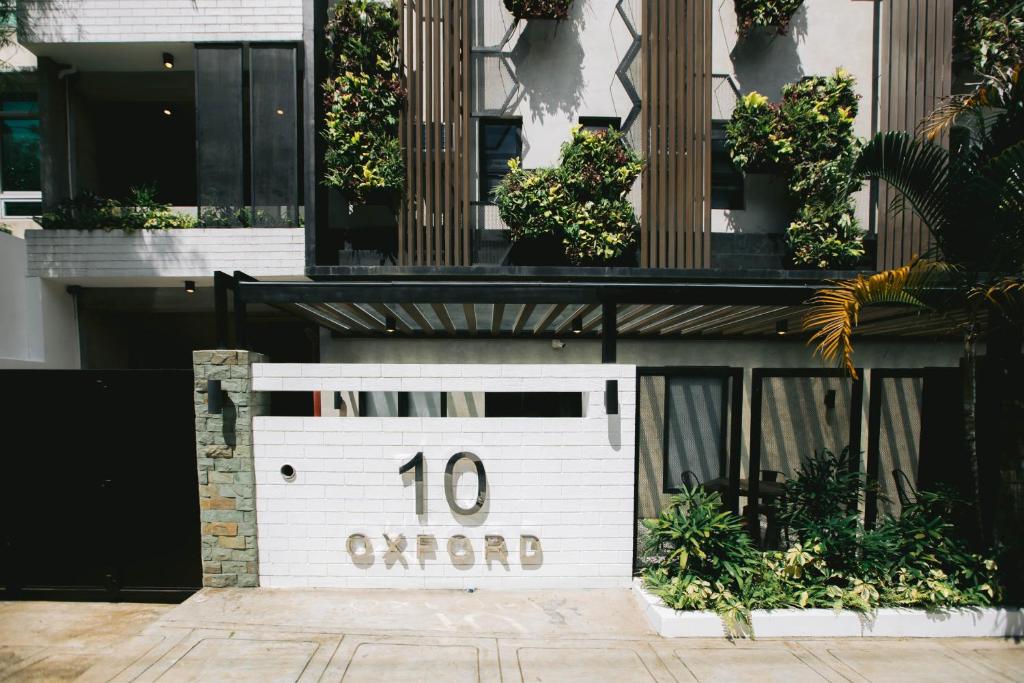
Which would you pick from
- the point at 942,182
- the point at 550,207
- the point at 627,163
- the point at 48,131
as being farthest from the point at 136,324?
the point at 942,182

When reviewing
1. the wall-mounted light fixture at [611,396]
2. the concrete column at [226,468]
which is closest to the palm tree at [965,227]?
the wall-mounted light fixture at [611,396]

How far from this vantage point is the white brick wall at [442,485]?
5.15 meters

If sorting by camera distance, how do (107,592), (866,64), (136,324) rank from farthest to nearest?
(136,324)
(866,64)
(107,592)

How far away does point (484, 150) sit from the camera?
27.5ft

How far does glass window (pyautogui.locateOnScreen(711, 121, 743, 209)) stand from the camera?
8445 millimetres

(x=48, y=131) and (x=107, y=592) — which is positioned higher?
(x=48, y=131)

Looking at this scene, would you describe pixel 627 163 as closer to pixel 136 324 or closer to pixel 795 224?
pixel 795 224

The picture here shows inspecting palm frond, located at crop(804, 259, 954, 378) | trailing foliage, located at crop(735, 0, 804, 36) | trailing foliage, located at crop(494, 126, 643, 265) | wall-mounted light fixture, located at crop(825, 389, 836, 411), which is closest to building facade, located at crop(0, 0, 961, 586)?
wall-mounted light fixture, located at crop(825, 389, 836, 411)

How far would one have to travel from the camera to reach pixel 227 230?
7789mm

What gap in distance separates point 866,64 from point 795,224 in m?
3.17

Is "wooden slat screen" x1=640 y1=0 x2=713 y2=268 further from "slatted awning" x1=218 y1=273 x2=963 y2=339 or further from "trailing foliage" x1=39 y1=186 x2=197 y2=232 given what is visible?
"trailing foliage" x1=39 y1=186 x2=197 y2=232

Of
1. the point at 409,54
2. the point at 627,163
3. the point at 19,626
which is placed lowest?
the point at 19,626

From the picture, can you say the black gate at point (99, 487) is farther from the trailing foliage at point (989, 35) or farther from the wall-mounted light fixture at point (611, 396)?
the trailing foliage at point (989, 35)

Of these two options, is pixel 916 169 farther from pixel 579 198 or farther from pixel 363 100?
pixel 363 100
